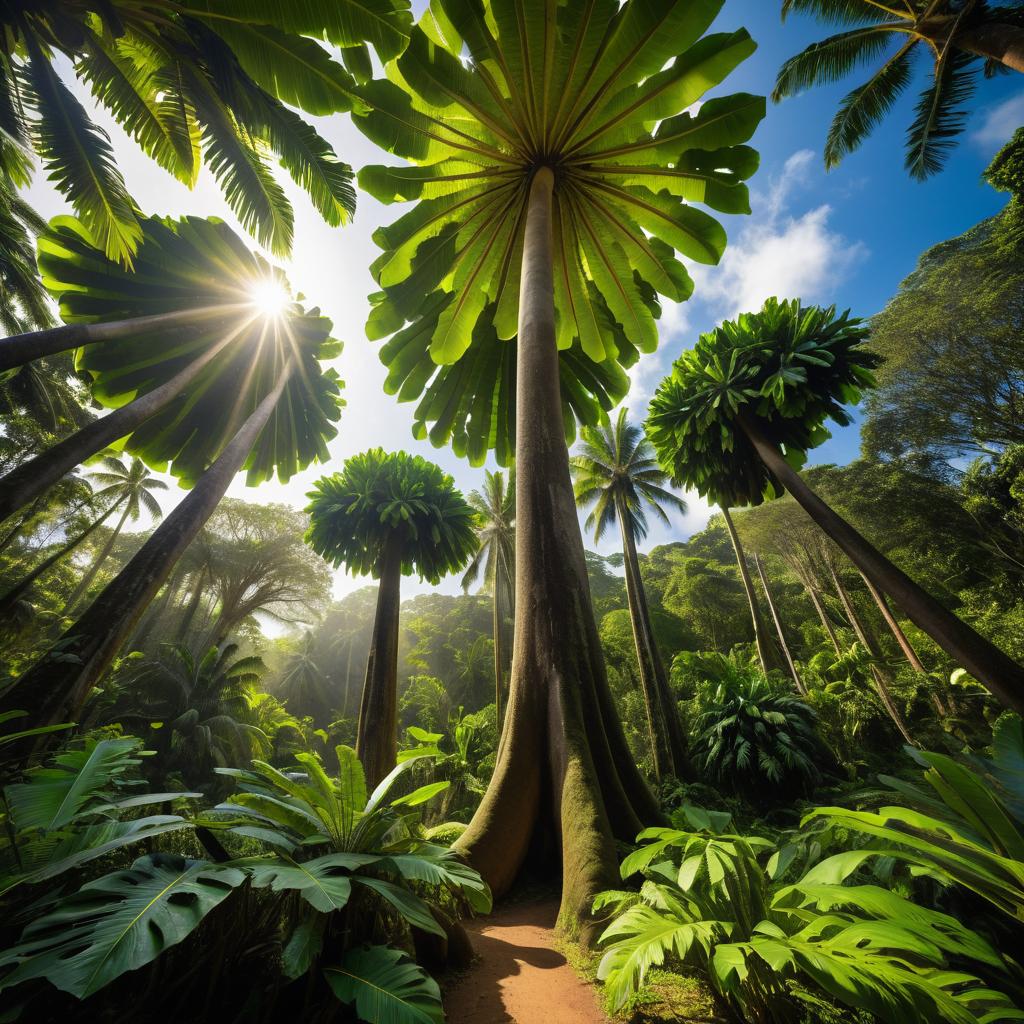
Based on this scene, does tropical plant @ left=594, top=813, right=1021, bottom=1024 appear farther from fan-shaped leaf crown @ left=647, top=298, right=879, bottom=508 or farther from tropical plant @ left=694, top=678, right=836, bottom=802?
tropical plant @ left=694, top=678, right=836, bottom=802

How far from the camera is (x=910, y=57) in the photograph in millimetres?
7812

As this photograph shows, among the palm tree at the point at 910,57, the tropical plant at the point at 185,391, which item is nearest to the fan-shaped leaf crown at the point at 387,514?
the tropical plant at the point at 185,391

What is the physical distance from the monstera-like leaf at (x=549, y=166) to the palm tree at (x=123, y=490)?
73.7ft

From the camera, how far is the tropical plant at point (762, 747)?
8.98 m

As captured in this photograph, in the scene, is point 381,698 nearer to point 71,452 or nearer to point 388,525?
point 388,525

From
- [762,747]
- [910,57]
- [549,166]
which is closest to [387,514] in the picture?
[549,166]

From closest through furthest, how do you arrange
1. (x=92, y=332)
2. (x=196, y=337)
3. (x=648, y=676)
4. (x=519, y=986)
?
(x=519, y=986) → (x=92, y=332) → (x=196, y=337) → (x=648, y=676)

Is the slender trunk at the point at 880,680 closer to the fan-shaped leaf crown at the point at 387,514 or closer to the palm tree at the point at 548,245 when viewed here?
the fan-shaped leaf crown at the point at 387,514

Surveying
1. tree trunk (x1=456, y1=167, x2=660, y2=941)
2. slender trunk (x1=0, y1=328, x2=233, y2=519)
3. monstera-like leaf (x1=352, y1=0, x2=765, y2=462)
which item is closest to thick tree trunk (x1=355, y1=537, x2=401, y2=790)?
monstera-like leaf (x1=352, y1=0, x2=765, y2=462)

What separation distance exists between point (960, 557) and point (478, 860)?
2270 centimetres

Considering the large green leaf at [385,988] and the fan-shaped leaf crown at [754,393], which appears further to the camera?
the fan-shaped leaf crown at [754,393]

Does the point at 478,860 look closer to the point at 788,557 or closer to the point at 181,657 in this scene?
the point at 181,657

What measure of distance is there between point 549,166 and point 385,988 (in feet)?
22.6

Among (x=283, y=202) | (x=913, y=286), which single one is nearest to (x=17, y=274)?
(x=283, y=202)
